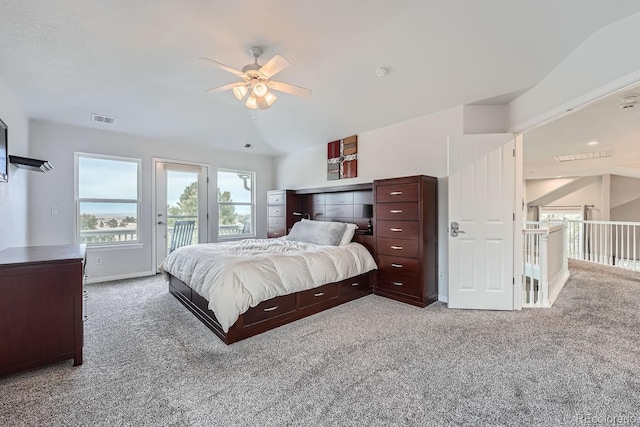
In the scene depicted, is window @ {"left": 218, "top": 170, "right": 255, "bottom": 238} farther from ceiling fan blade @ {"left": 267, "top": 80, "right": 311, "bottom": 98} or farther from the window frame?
ceiling fan blade @ {"left": 267, "top": 80, "right": 311, "bottom": 98}

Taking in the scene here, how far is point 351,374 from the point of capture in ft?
6.45

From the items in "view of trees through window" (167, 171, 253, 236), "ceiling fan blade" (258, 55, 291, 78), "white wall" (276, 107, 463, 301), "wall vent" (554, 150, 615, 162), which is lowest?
"view of trees through window" (167, 171, 253, 236)

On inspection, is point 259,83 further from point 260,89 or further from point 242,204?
point 242,204

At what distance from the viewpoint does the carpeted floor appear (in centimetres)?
158

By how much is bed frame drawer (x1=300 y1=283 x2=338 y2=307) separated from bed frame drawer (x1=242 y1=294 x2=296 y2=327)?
0.14m

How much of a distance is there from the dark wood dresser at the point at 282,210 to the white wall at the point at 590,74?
12.7 ft

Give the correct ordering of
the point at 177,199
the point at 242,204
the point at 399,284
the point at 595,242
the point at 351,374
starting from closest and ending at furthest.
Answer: the point at 351,374 < the point at 399,284 < the point at 177,199 < the point at 242,204 < the point at 595,242

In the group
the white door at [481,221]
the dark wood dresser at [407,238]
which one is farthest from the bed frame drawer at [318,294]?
the white door at [481,221]

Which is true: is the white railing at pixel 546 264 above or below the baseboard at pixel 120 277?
above

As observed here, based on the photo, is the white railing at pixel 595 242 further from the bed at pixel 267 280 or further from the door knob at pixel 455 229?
the bed at pixel 267 280

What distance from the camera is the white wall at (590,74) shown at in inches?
76.3

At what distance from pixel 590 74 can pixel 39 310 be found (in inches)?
182

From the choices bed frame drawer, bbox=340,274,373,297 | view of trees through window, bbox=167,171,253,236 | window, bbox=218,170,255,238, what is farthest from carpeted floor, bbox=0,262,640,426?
window, bbox=218,170,255,238

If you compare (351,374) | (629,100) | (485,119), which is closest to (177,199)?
(351,374)
